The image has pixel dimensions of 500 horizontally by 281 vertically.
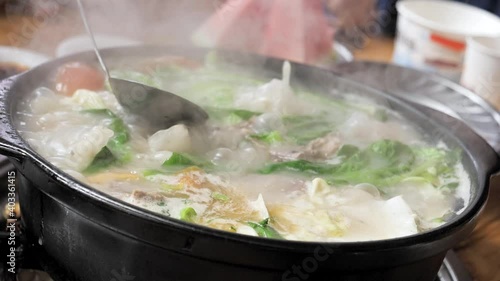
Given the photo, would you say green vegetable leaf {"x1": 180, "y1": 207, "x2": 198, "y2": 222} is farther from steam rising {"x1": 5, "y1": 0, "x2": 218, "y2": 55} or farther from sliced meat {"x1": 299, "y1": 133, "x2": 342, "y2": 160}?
steam rising {"x1": 5, "y1": 0, "x2": 218, "y2": 55}

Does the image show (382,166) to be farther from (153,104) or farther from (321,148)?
(153,104)

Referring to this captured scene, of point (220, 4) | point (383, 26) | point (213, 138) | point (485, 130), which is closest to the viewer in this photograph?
point (213, 138)

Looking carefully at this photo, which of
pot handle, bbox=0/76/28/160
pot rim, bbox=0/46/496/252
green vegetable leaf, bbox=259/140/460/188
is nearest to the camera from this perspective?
pot rim, bbox=0/46/496/252

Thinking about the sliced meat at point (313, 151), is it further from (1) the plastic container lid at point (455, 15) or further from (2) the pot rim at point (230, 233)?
(1) the plastic container lid at point (455, 15)

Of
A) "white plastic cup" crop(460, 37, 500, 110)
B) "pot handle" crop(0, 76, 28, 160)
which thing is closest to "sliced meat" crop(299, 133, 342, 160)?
"pot handle" crop(0, 76, 28, 160)

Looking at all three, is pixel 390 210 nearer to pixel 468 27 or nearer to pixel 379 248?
pixel 379 248

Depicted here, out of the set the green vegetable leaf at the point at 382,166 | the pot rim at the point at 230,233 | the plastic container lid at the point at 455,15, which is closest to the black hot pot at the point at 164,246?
the pot rim at the point at 230,233

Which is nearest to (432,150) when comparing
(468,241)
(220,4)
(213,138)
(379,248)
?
(468,241)
